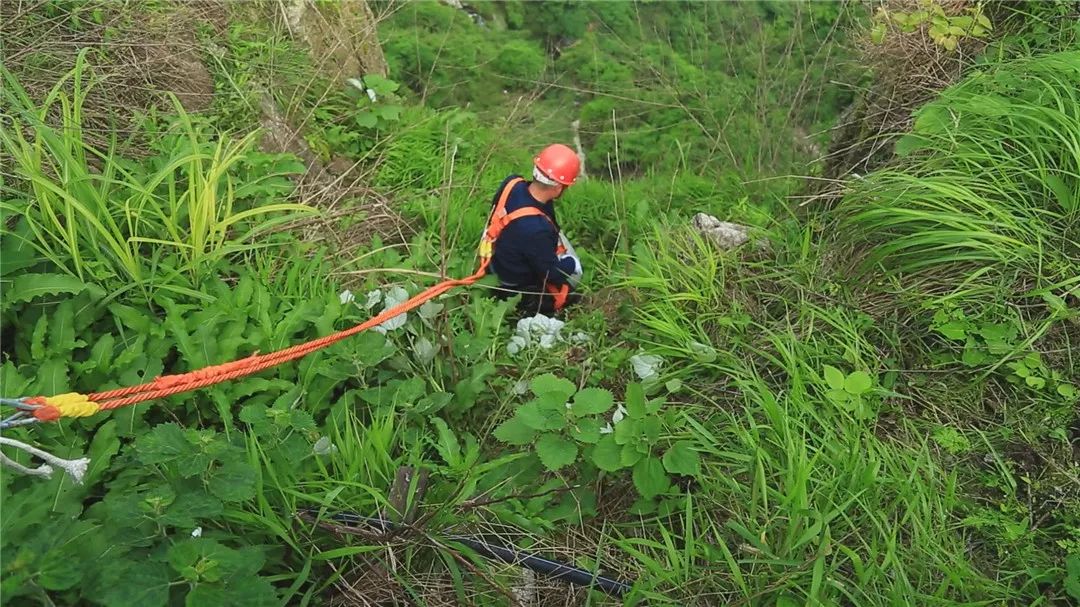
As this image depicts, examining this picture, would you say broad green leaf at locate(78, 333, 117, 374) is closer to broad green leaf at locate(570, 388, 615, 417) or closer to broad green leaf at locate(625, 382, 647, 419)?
broad green leaf at locate(570, 388, 615, 417)

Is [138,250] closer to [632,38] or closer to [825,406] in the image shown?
[825,406]

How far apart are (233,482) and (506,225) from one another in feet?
6.24

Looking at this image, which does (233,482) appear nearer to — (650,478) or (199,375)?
(199,375)

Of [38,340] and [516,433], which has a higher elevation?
[38,340]

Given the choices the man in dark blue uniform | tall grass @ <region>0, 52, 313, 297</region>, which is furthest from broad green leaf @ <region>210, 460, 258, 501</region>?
the man in dark blue uniform

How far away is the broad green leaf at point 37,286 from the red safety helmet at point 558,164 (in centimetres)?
195

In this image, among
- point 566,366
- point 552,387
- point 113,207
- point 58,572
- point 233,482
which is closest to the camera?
point 58,572

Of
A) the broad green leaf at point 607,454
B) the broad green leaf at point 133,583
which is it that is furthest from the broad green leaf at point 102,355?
the broad green leaf at point 607,454

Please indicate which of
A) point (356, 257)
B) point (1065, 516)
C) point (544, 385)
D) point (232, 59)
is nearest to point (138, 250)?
point (356, 257)

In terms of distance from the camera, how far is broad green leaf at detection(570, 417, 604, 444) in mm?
1909

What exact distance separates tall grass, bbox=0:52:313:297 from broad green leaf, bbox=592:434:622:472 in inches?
55.3

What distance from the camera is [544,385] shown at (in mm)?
2014

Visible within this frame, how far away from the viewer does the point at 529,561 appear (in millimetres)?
1865

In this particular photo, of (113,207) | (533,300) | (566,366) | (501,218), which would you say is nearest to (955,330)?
(566,366)
